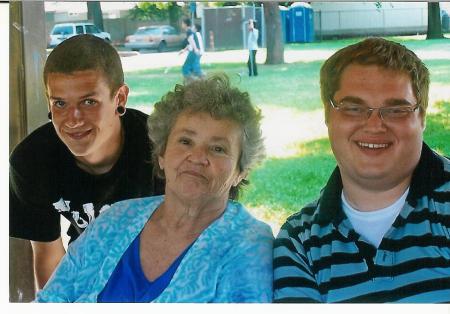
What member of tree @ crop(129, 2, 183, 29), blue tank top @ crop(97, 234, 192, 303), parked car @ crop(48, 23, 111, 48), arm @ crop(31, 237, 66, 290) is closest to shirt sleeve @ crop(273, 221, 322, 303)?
blue tank top @ crop(97, 234, 192, 303)

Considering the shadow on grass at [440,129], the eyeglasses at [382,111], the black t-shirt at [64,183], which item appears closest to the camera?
the eyeglasses at [382,111]

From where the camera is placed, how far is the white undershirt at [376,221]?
2588mm

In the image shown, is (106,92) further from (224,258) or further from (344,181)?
(344,181)

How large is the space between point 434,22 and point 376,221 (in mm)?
815

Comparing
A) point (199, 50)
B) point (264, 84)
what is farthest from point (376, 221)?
point (199, 50)

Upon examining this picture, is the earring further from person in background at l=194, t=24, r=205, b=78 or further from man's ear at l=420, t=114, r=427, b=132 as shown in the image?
man's ear at l=420, t=114, r=427, b=132

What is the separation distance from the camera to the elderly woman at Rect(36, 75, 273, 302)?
103 inches

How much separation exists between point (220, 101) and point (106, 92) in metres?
0.45

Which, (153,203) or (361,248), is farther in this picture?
(153,203)

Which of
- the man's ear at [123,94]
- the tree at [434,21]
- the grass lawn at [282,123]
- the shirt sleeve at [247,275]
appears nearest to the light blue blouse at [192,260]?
the shirt sleeve at [247,275]

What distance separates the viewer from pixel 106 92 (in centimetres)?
268

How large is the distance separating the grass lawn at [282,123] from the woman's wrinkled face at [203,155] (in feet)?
0.39

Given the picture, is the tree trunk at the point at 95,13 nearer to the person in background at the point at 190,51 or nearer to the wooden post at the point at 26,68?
the wooden post at the point at 26,68

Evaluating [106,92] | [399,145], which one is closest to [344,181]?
[399,145]
